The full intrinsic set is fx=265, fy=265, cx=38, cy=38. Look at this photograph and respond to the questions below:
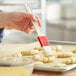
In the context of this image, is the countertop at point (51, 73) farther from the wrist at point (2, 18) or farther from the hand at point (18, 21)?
the wrist at point (2, 18)

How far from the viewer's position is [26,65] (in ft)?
2.25

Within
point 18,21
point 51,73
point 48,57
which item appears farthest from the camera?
point 18,21

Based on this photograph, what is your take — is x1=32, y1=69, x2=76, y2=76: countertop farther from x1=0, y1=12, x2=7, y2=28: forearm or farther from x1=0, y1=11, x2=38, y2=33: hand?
x1=0, y1=12, x2=7, y2=28: forearm

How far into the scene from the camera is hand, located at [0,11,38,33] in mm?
1129

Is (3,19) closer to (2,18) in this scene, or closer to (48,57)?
(2,18)

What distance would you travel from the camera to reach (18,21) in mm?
1220

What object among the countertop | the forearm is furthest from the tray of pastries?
the forearm

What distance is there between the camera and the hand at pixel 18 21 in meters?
1.13


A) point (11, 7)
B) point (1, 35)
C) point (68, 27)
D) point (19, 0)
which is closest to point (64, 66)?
point (1, 35)

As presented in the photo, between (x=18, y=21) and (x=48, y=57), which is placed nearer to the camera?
(x=48, y=57)

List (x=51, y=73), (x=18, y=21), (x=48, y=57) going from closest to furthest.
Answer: (x=51, y=73) < (x=48, y=57) < (x=18, y=21)

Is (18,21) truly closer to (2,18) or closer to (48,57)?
(2,18)

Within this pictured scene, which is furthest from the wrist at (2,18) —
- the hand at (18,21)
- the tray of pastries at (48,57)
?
the tray of pastries at (48,57)

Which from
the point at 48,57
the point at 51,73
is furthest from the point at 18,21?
the point at 51,73
